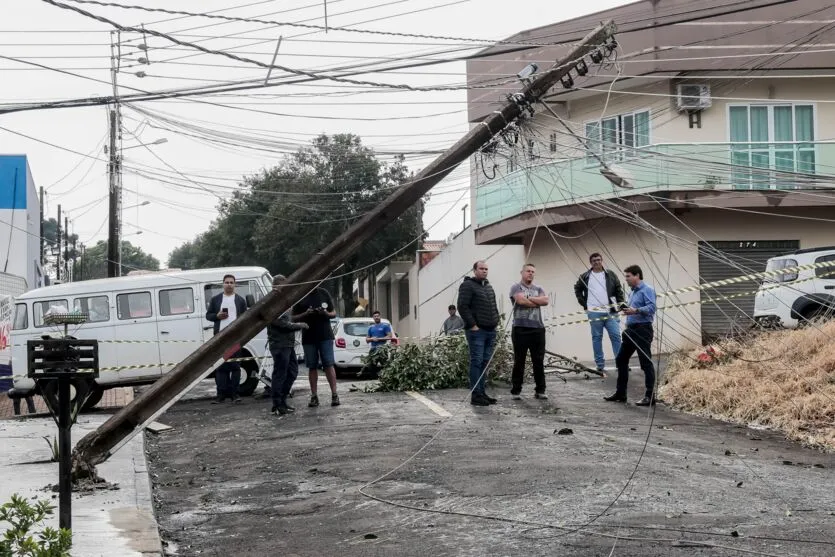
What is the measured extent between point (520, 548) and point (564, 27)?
21.2 meters

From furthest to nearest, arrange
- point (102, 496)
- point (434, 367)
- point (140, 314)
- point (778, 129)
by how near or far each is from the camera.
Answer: point (778, 129), point (140, 314), point (434, 367), point (102, 496)

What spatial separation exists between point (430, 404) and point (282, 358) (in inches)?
79.4

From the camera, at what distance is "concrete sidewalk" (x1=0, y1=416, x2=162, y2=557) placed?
654 cm

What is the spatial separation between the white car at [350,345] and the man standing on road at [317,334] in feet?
32.8

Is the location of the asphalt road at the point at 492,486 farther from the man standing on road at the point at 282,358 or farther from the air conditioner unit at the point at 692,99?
the air conditioner unit at the point at 692,99

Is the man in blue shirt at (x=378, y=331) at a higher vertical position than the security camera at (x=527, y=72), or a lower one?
lower

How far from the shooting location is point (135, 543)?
21.4 feet

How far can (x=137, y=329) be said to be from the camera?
56.4 ft

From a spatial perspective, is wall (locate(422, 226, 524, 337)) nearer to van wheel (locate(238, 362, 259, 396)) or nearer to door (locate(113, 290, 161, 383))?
van wheel (locate(238, 362, 259, 396))

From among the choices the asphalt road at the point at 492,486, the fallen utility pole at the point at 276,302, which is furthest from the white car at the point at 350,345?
the fallen utility pole at the point at 276,302

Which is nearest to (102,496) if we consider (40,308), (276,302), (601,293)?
(276,302)

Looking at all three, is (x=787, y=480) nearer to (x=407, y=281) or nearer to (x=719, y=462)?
(x=719, y=462)

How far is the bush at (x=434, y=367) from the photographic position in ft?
51.1

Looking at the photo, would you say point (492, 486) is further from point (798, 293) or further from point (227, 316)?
point (798, 293)
